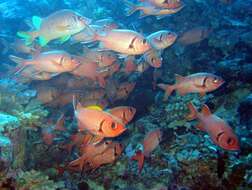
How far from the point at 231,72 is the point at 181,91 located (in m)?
2.85

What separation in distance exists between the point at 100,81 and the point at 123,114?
8.20 feet

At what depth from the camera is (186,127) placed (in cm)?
677

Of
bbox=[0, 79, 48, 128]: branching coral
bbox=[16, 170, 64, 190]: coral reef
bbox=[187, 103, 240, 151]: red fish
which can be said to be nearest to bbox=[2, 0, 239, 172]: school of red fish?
bbox=[187, 103, 240, 151]: red fish

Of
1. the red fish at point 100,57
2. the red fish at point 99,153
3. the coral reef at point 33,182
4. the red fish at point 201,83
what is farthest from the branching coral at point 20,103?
the red fish at point 201,83

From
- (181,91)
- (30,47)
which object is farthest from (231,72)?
(30,47)

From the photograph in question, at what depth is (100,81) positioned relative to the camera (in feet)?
24.5

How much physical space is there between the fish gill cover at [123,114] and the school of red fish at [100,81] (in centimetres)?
2

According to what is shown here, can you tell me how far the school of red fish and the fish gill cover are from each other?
2cm

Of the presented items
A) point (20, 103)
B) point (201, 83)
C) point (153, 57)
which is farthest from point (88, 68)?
point (201, 83)

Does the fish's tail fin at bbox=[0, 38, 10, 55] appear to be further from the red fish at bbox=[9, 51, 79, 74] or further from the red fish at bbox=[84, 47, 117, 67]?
the red fish at bbox=[9, 51, 79, 74]

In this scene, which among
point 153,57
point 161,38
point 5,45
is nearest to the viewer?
point 161,38

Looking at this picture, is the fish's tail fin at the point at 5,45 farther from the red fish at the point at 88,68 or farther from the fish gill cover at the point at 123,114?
the red fish at the point at 88,68

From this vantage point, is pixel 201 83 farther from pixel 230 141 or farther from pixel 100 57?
pixel 100 57

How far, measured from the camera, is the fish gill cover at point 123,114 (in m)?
4.54
